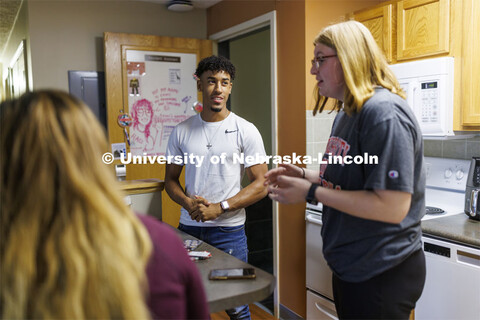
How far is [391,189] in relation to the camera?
1.16 metres

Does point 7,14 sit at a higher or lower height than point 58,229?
higher

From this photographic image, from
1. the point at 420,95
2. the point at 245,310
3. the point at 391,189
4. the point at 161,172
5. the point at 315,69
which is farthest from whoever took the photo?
the point at 161,172

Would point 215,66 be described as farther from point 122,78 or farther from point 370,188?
point 122,78

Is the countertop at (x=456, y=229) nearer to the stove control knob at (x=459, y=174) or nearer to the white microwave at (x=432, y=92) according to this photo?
the stove control knob at (x=459, y=174)

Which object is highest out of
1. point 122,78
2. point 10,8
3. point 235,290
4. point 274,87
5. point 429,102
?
point 10,8

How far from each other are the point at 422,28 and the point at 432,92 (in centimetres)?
39

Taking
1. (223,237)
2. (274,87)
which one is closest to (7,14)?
(274,87)

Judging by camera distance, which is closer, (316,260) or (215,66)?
(215,66)

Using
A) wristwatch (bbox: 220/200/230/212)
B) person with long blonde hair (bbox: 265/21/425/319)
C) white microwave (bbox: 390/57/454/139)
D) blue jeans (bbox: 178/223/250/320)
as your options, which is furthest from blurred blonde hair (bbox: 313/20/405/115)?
white microwave (bbox: 390/57/454/139)

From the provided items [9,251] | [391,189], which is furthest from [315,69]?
[9,251]

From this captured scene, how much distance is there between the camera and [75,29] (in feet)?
11.2

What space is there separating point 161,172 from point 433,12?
2.40m

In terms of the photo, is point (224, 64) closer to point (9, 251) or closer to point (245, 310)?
point (245, 310)

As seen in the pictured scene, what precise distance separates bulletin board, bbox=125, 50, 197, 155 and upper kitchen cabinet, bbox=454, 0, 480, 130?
2.19 metres
